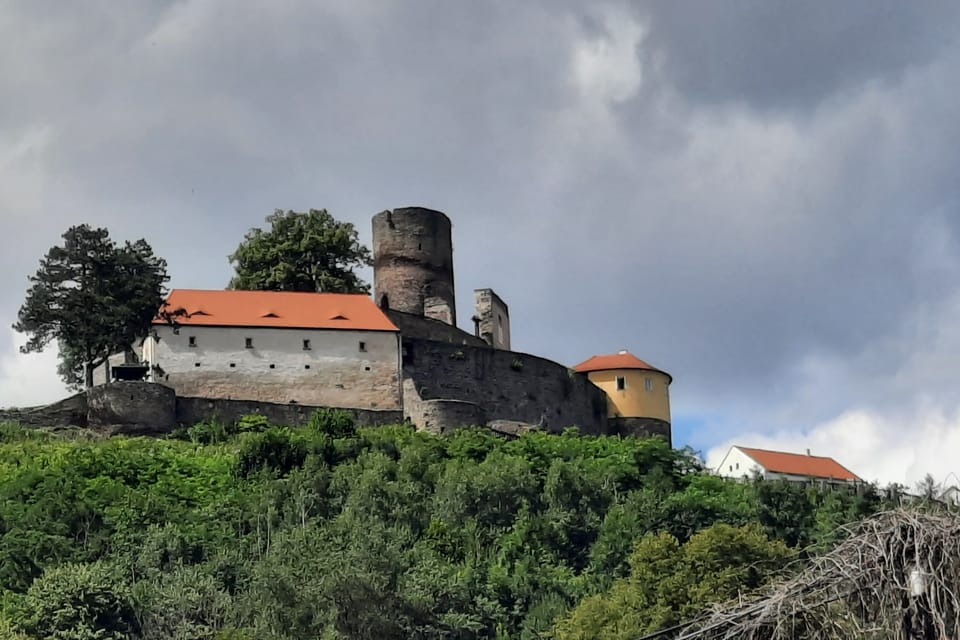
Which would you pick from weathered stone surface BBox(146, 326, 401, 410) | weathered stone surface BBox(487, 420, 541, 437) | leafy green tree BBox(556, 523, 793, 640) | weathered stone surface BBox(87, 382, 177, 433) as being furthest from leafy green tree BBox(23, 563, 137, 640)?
weathered stone surface BBox(487, 420, 541, 437)

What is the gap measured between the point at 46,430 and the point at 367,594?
19.9 m

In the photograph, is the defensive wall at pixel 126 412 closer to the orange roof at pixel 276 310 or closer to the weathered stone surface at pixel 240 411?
the weathered stone surface at pixel 240 411

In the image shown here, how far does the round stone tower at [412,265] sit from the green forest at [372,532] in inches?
488

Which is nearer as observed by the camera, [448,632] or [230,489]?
[448,632]

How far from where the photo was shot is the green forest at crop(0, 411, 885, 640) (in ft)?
115

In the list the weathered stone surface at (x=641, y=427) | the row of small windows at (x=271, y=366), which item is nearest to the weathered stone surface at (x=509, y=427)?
the row of small windows at (x=271, y=366)

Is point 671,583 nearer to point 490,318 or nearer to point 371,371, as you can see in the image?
point 371,371

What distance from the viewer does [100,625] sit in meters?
36.6

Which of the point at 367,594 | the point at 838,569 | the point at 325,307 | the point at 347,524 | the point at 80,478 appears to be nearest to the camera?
the point at 838,569

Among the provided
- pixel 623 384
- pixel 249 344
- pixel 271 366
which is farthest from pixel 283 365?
pixel 623 384

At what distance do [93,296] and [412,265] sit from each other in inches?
670

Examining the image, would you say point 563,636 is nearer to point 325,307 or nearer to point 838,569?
point 838,569

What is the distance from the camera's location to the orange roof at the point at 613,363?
214ft

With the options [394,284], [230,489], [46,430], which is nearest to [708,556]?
[230,489]
